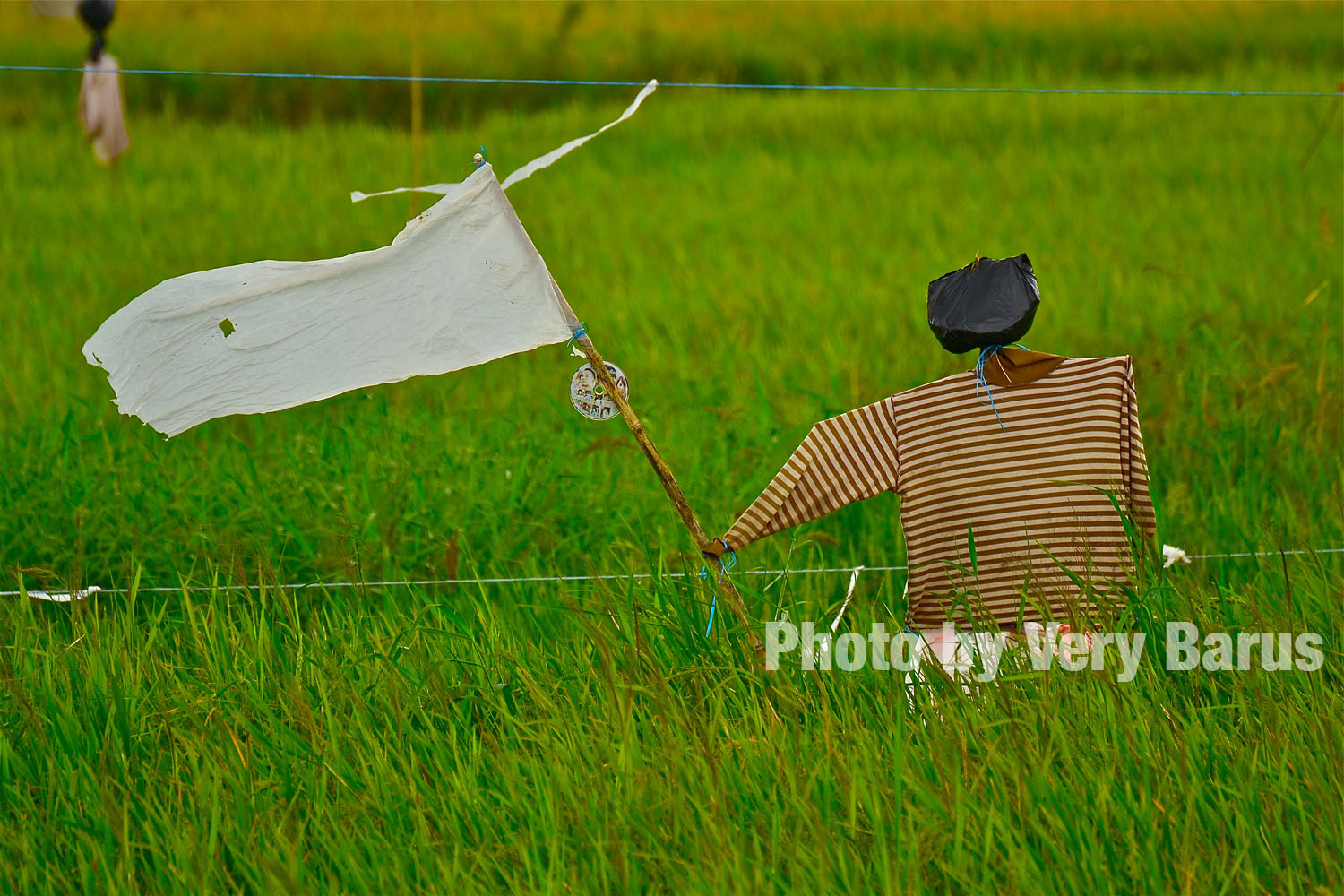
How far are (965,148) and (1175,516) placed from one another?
14.5 feet

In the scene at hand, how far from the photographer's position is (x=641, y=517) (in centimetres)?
360

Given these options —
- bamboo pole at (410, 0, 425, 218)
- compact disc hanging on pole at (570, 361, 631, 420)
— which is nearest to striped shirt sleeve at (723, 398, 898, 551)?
compact disc hanging on pole at (570, 361, 631, 420)

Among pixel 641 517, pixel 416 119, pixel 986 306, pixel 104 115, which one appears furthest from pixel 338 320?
pixel 104 115

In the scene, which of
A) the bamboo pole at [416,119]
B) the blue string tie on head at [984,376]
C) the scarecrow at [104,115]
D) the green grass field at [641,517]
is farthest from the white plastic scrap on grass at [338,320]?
the scarecrow at [104,115]

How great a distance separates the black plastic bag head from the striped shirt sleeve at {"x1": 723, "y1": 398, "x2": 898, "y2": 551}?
0.65 feet

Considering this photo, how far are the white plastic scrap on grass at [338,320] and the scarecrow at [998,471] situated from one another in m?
0.65

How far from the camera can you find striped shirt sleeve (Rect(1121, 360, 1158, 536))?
254 cm

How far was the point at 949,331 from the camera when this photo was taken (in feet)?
8.30

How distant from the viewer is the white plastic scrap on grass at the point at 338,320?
2230mm

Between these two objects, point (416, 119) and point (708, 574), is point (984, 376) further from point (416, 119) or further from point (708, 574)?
point (416, 119)

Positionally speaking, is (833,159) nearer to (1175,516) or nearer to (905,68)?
(905,68)

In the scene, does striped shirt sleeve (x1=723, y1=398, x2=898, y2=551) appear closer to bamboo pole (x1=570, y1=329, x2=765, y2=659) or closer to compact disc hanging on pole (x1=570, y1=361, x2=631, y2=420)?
bamboo pole (x1=570, y1=329, x2=765, y2=659)

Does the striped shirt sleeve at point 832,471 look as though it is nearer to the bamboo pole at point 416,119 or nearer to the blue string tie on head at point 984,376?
the blue string tie on head at point 984,376

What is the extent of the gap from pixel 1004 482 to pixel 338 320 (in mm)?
1324
